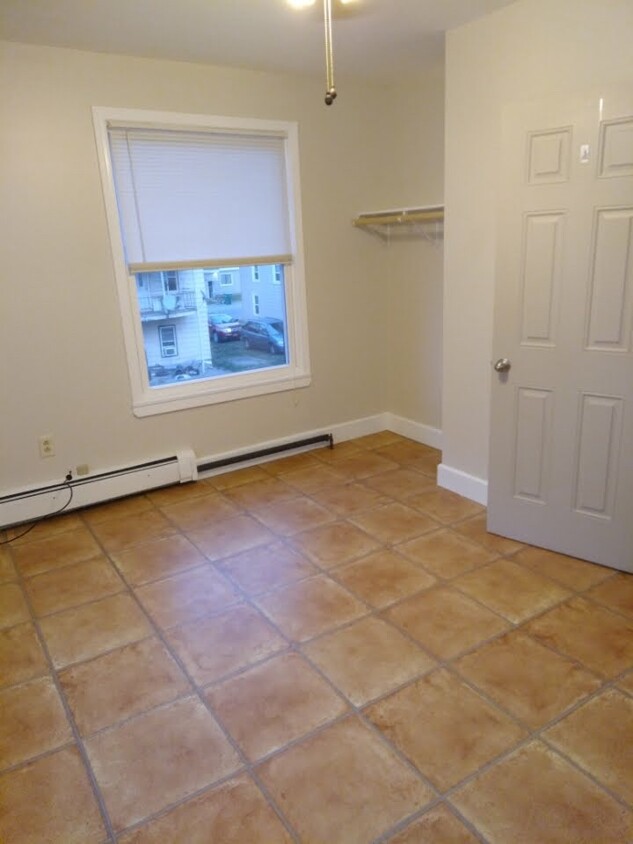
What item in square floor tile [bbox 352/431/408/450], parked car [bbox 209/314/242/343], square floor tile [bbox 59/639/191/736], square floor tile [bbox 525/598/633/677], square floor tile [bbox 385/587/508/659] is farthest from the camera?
square floor tile [bbox 352/431/408/450]

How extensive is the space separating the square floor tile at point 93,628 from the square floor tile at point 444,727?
1.06m

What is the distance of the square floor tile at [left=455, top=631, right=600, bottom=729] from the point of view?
6.45 ft

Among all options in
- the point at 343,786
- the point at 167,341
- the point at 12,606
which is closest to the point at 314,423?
the point at 167,341

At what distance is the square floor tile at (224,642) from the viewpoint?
2.23 meters

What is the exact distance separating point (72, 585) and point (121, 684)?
0.81 meters

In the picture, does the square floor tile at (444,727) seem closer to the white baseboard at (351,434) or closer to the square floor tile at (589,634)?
the square floor tile at (589,634)

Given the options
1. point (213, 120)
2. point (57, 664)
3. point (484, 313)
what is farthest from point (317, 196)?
point (57, 664)

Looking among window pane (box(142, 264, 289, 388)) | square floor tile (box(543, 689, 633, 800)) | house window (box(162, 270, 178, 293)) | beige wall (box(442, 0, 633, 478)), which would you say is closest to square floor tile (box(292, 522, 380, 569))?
beige wall (box(442, 0, 633, 478))

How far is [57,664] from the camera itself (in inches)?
89.7

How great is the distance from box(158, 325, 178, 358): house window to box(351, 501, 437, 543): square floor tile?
1.55m

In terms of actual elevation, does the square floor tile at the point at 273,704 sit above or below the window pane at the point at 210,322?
below

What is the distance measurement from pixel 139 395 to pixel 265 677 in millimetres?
2048

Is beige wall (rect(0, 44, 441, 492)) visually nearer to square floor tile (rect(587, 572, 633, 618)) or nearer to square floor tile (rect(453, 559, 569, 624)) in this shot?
square floor tile (rect(453, 559, 569, 624))

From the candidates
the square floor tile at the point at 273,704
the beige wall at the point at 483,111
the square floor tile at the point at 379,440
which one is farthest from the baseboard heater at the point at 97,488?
the square floor tile at the point at 273,704
